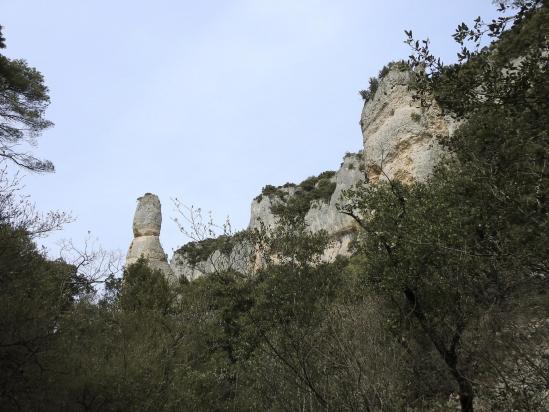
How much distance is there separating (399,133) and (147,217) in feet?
95.0

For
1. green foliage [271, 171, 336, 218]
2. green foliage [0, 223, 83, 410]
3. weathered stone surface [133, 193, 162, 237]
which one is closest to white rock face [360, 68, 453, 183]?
green foliage [271, 171, 336, 218]

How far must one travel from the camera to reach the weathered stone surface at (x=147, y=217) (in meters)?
49.7

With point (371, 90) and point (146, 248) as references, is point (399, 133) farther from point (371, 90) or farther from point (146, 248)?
point (146, 248)

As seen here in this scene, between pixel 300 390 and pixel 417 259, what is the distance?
406 centimetres

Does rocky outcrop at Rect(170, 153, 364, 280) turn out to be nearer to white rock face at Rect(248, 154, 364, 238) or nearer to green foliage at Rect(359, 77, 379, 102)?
white rock face at Rect(248, 154, 364, 238)

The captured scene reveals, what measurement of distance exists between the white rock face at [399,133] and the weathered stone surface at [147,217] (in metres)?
24.9

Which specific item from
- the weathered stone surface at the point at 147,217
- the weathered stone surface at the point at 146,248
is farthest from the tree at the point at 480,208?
the weathered stone surface at the point at 147,217

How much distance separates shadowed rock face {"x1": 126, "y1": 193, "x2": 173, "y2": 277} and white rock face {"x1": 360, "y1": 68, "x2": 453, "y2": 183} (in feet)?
79.7

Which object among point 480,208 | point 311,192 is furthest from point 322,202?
point 480,208

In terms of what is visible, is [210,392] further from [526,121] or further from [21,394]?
[526,121]

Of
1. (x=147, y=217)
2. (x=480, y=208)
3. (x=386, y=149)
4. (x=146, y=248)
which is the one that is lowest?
(x=480, y=208)

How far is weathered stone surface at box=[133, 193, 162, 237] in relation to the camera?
163 ft

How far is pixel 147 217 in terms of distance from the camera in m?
50.2

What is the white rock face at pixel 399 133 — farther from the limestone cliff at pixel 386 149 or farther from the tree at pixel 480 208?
the tree at pixel 480 208
